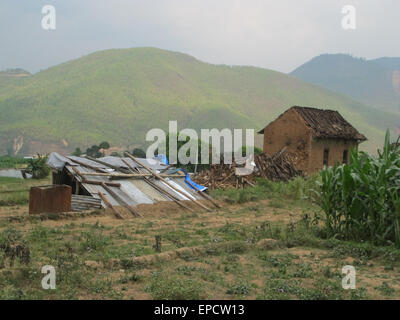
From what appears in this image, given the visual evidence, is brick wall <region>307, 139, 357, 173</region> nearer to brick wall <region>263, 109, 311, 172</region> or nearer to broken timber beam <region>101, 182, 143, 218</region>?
brick wall <region>263, 109, 311, 172</region>

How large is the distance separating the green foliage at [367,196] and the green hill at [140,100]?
6224 cm

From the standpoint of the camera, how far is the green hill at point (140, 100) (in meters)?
74.3

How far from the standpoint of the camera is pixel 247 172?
19.9 m

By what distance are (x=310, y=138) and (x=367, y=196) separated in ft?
45.9

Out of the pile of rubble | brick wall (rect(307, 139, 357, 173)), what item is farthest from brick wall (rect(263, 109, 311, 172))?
the pile of rubble

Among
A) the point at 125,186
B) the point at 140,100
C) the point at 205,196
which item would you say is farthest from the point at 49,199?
the point at 140,100

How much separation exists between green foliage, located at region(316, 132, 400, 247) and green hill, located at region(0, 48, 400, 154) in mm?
62235

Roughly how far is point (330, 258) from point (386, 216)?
1.63 metres

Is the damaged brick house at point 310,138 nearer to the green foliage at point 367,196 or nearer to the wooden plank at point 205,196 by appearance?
the wooden plank at point 205,196

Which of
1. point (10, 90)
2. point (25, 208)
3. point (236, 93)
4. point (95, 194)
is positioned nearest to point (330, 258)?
point (95, 194)

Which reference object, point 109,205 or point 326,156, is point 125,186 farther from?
point 326,156

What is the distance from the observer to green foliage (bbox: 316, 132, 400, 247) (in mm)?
7816

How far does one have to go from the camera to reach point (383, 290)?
554cm
